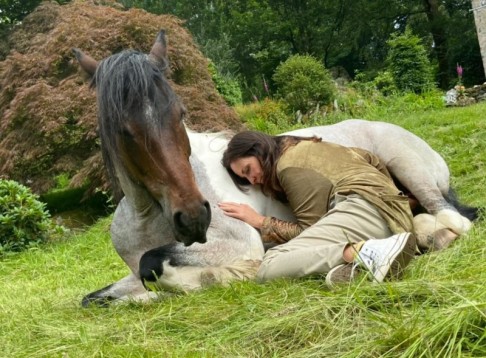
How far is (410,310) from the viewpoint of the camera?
203cm

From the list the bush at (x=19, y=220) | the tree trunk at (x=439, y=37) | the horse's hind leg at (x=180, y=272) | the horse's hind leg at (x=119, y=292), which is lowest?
the tree trunk at (x=439, y=37)

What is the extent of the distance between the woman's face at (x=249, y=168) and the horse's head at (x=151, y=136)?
0.56 m

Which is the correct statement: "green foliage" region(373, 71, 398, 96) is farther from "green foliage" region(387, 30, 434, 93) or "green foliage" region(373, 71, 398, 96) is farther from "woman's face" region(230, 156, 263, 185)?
"woman's face" region(230, 156, 263, 185)

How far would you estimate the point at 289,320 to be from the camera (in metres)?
2.12

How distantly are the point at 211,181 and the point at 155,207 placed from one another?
1.39 ft

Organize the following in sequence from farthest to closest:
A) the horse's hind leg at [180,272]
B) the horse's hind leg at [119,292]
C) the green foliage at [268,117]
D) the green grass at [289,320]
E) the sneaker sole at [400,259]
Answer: the green foliage at [268,117] → the horse's hind leg at [119,292] → the horse's hind leg at [180,272] → the sneaker sole at [400,259] → the green grass at [289,320]


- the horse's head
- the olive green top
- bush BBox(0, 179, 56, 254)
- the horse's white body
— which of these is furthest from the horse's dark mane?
bush BBox(0, 179, 56, 254)

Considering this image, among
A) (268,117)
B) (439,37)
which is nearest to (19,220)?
(268,117)

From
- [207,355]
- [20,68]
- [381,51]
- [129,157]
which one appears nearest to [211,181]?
[129,157]

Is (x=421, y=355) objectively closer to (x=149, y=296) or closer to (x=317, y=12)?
(x=149, y=296)

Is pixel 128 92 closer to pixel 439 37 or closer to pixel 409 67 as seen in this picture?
pixel 409 67

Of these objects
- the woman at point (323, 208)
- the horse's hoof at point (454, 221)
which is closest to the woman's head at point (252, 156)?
the woman at point (323, 208)

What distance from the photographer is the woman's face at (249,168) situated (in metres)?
3.43

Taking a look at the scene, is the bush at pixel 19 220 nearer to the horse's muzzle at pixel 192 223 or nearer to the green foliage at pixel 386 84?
the horse's muzzle at pixel 192 223
